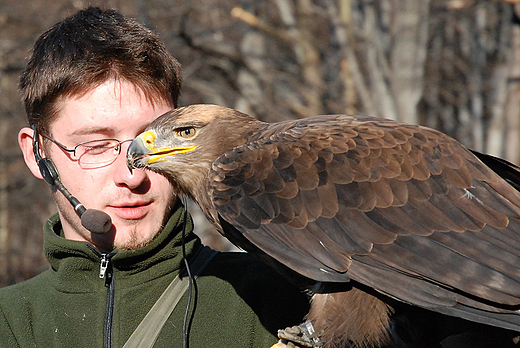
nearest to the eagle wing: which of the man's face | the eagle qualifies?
the eagle

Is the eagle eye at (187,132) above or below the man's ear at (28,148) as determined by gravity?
above

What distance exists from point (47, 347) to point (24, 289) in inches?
14.8

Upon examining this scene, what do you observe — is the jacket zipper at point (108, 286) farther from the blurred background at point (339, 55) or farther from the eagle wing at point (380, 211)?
the blurred background at point (339, 55)

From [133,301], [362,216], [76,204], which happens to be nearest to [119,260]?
[133,301]

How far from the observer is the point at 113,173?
3.18m

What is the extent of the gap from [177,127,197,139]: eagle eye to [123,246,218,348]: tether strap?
2.01 feet

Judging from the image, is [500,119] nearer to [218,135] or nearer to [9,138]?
[218,135]

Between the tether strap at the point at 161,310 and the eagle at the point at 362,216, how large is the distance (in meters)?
0.32

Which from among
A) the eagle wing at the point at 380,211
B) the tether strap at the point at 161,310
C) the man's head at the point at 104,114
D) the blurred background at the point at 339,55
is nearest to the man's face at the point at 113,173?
the man's head at the point at 104,114

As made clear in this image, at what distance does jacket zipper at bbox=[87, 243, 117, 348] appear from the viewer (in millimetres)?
3092

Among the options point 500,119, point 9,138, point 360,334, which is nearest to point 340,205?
point 360,334

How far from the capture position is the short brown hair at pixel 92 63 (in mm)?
3242

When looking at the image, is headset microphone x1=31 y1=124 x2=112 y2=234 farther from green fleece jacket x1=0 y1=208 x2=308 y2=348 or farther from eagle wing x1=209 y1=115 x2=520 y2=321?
eagle wing x1=209 y1=115 x2=520 y2=321

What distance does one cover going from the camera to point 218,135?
126 inches
